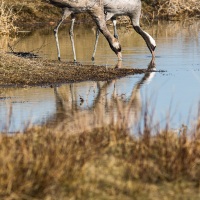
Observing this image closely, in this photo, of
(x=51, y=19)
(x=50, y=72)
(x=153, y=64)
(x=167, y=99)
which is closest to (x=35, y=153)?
(x=167, y=99)

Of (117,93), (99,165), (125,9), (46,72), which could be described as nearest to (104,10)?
(125,9)

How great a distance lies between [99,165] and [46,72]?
25.5 ft

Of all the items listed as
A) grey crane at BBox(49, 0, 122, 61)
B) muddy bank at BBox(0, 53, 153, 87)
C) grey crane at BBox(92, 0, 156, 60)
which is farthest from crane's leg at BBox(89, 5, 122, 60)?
muddy bank at BBox(0, 53, 153, 87)

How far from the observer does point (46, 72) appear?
1531 centimetres

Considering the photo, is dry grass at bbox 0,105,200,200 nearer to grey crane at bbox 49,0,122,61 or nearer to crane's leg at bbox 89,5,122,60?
grey crane at bbox 49,0,122,61

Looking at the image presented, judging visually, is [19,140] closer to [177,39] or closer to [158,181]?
[158,181]

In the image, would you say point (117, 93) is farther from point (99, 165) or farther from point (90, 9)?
point (99, 165)

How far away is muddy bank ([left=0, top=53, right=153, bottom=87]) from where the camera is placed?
47.7 ft

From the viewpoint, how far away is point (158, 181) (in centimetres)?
750

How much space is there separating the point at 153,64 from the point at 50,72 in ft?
11.1

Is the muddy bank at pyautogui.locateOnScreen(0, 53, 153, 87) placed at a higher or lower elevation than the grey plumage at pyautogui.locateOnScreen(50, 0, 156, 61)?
lower

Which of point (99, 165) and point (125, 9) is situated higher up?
point (125, 9)

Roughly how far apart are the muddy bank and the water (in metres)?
0.41

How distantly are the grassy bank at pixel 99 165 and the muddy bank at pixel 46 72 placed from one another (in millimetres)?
6103
